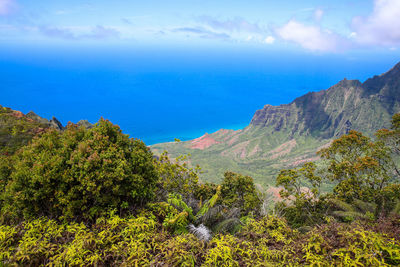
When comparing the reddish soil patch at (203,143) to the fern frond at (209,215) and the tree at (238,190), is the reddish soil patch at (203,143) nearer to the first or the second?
the tree at (238,190)

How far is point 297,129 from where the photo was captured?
437 feet

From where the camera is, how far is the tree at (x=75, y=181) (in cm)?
618

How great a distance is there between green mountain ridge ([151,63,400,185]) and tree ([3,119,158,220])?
84.5 metres

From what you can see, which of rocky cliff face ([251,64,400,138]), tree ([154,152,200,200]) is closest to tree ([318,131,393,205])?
tree ([154,152,200,200])

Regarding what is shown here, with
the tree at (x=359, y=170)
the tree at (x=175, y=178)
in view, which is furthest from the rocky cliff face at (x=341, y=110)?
the tree at (x=175, y=178)

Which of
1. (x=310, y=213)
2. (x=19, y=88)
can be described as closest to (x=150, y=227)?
(x=310, y=213)

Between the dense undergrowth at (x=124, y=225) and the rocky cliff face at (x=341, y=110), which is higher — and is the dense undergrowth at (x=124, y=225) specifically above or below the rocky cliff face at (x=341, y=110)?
below

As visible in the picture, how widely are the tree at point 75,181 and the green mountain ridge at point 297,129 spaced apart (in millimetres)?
84500

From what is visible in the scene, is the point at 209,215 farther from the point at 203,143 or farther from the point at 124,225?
the point at 203,143

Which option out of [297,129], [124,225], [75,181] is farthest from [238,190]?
[297,129]

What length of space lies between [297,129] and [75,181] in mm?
141490

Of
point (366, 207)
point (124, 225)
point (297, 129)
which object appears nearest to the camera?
point (124, 225)

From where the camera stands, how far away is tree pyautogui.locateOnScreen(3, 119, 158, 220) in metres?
6.18

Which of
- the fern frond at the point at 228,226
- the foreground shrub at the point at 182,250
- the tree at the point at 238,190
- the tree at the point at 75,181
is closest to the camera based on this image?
the foreground shrub at the point at 182,250
